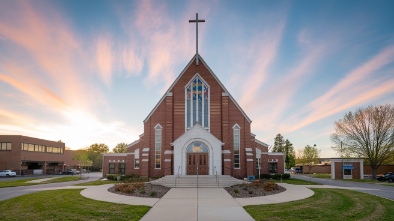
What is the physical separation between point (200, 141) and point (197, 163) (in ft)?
7.92

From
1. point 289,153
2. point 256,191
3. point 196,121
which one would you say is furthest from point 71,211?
point 289,153

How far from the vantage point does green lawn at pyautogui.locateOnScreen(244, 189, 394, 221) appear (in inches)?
477

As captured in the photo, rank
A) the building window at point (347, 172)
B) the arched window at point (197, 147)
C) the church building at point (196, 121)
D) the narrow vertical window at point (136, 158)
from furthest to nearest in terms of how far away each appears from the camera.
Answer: the building window at point (347, 172)
the narrow vertical window at point (136, 158)
the church building at point (196, 121)
the arched window at point (197, 147)

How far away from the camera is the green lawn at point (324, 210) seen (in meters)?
12.1

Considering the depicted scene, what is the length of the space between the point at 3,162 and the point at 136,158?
3515 centimetres

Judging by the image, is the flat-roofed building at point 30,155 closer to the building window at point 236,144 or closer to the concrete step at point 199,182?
the concrete step at point 199,182

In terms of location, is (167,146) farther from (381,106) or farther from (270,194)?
(381,106)

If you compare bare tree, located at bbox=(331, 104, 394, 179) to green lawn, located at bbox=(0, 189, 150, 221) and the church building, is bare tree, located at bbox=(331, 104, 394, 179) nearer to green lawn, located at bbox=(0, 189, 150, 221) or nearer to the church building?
the church building

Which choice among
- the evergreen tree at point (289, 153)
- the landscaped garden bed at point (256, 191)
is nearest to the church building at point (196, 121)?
the landscaped garden bed at point (256, 191)

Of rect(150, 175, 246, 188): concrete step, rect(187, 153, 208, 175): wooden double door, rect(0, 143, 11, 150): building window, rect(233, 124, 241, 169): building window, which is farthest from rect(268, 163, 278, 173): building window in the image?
rect(0, 143, 11, 150): building window

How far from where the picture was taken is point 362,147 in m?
45.7

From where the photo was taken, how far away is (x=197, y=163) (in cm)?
3088

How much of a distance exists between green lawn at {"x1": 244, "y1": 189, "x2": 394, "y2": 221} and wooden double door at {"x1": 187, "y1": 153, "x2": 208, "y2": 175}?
51.4 ft

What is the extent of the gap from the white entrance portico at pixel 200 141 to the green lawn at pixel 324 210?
15.2 m
